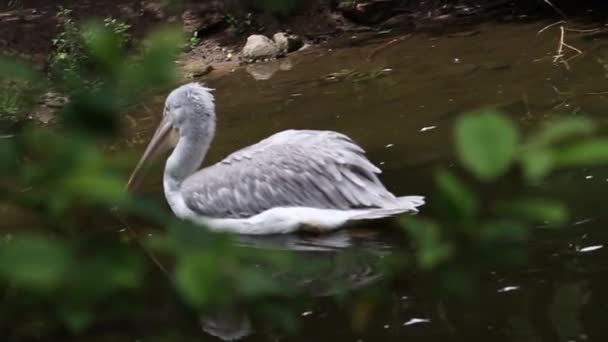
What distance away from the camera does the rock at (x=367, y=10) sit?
10898 millimetres

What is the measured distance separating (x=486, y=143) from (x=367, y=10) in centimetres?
1016

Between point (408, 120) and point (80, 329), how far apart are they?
600 cm

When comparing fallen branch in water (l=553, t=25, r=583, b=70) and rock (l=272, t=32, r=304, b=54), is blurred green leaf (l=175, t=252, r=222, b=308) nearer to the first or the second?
fallen branch in water (l=553, t=25, r=583, b=70)

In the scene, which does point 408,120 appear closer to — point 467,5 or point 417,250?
point 467,5

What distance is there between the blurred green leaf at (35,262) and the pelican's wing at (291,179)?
14.2 ft

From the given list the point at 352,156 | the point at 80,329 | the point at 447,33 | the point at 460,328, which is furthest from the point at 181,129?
the point at 80,329

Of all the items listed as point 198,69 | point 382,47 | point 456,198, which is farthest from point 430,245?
point 198,69

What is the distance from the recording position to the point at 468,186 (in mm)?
958

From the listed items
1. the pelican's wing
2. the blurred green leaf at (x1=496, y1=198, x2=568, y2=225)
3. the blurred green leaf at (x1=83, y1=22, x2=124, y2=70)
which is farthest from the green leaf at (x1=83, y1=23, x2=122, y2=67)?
the pelican's wing

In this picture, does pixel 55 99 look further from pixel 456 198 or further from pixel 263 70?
pixel 263 70

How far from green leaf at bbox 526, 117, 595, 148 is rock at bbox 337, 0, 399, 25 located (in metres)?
10.0

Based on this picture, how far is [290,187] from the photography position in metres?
5.50

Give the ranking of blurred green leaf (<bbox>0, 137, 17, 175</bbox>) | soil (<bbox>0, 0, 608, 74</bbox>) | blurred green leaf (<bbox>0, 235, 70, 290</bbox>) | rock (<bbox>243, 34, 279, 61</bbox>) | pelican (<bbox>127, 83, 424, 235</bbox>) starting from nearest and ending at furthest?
blurred green leaf (<bbox>0, 235, 70, 290</bbox>)
blurred green leaf (<bbox>0, 137, 17, 175</bbox>)
pelican (<bbox>127, 83, 424, 235</bbox>)
rock (<bbox>243, 34, 279, 61</bbox>)
soil (<bbox>0, 0, 608, 74</bbox>)

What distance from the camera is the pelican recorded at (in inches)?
209
